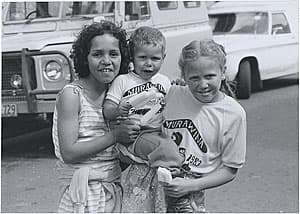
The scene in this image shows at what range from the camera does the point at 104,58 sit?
2758 mm

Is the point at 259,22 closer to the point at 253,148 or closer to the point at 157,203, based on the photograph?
the point at 253,148

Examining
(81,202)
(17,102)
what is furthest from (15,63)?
(81,202)

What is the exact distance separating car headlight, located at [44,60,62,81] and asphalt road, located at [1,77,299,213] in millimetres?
919

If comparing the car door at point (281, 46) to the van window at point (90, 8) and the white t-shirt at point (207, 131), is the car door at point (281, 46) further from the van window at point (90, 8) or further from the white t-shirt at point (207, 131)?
the white t-shirt at point (207, 131)

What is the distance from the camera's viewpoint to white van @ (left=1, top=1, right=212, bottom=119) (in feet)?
22.5

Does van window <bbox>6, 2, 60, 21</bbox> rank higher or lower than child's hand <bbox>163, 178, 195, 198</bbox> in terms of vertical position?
higher

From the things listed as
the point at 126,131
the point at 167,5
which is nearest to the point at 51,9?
the point at 167,5

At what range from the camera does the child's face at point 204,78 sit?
2.55 m

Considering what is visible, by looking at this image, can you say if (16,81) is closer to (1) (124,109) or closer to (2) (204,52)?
(1) (124,109)

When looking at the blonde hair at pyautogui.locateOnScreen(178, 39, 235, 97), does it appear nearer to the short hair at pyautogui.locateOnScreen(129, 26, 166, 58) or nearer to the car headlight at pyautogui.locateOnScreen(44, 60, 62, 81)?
the short hair at pyautogui.locateOnScreen(129, 26, 166, 58)

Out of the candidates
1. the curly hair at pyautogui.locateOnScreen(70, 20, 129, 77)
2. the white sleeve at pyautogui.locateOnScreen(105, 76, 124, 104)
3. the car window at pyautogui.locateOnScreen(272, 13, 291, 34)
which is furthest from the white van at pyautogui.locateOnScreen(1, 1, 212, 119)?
the car window at pyautogui.locateOnScreen(272, 13, 291, 34)

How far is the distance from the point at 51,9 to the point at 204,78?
496cm

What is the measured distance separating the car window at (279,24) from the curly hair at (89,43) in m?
9.69

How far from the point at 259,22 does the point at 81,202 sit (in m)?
9.68
